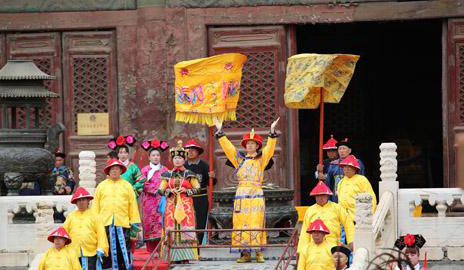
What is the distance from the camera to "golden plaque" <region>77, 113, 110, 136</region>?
21.1 m

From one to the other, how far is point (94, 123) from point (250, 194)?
5.13 meters

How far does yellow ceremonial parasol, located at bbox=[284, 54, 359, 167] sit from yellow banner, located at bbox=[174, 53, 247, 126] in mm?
787

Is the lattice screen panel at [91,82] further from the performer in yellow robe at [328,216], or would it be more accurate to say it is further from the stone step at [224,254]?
the performer in yellow robe at [328,216]

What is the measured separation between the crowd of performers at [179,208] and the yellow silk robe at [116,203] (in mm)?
13

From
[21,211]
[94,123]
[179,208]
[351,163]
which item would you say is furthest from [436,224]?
Result: [94,123]

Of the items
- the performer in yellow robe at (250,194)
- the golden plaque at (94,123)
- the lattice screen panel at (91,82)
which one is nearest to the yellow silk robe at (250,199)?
the performer in yellow robe at (250,194)

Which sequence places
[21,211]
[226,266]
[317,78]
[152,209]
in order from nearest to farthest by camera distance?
[226,266]
[317,78]
[152,209]
[21,211]

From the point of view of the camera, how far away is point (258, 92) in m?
20.9

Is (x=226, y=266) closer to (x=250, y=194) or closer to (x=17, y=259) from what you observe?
(x=250, y=194)

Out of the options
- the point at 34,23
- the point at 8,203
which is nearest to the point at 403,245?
the point at 8,203

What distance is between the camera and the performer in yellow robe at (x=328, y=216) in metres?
14.6

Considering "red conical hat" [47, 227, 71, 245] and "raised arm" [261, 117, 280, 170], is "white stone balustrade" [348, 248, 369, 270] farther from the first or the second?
"red conical hat" [47, 227, 71, 245]

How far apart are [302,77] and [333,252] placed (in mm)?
4436

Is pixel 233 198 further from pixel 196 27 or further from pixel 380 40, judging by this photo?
pixel 380 40
